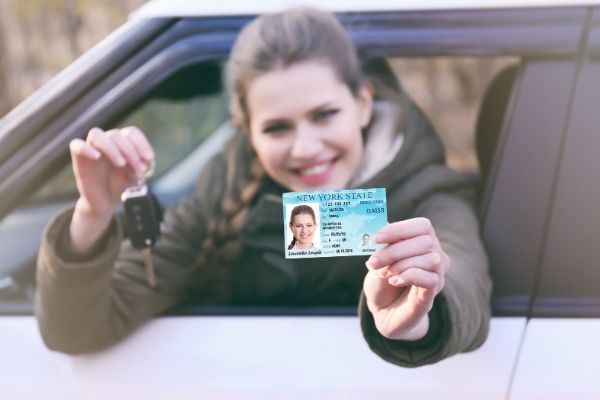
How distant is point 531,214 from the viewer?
1480mm

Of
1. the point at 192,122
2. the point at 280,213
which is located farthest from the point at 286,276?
the point at 192,122

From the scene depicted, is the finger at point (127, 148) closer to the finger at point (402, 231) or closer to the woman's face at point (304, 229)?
the woman's face at point (304, 229)

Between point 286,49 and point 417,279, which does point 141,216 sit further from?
point 417,279

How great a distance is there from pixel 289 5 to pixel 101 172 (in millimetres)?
498

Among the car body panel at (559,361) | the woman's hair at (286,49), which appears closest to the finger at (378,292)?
the car body panel at (559,361)

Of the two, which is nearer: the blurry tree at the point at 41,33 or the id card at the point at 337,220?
the id card at the point at 337,220

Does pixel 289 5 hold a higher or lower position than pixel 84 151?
higher

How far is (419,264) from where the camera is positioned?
1.14 metres

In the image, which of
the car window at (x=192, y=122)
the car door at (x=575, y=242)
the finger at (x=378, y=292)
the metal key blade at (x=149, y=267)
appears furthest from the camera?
the car window at (x=192, y=122)

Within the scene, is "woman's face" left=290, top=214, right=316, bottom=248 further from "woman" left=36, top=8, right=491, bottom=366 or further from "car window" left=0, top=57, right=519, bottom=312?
"car window" left=0, top=57, right=519, bottom=312

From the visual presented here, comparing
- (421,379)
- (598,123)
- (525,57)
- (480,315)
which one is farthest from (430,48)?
(421,379)

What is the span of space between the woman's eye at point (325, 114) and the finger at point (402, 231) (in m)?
0.41

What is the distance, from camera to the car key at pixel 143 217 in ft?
4.95

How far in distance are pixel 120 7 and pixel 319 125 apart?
2.49m
